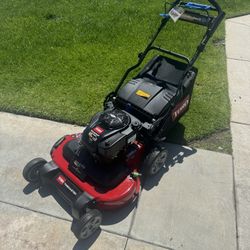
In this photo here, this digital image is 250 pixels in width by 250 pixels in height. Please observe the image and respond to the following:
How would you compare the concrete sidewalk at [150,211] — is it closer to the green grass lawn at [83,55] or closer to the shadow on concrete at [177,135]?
the shadow on concrete at [177,135]

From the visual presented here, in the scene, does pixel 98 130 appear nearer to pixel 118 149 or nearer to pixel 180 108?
pixel 118 149

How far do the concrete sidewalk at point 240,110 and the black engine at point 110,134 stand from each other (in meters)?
1.54

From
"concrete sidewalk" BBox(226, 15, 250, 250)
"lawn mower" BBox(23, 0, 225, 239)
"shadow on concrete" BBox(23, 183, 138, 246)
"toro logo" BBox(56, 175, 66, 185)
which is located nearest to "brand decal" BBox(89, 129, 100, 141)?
"lawn mower" BBox(23, 0, 225, 239)

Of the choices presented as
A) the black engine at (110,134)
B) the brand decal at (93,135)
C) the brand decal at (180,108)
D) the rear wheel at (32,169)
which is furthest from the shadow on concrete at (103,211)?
the brand decal at (180,108)

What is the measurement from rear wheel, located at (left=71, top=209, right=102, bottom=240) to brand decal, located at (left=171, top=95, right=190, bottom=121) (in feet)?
5.25

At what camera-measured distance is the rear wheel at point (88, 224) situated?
11.0ft

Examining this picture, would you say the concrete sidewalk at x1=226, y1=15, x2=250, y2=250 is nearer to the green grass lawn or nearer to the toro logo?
the green grass lawn

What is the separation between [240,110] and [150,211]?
2.60 metres

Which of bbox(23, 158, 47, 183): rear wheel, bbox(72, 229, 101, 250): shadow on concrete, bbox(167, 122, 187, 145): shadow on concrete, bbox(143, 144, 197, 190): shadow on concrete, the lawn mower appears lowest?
bbox(72, 229, 101, 250): shadow on concrete

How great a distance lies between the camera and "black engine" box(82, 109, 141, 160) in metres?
3.50

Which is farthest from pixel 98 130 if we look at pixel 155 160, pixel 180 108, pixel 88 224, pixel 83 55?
pixel 83 55

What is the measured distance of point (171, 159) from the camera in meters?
4.54

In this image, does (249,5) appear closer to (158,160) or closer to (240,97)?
(240,97)

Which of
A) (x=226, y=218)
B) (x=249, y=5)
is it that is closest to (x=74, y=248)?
(x=226, y=218)
